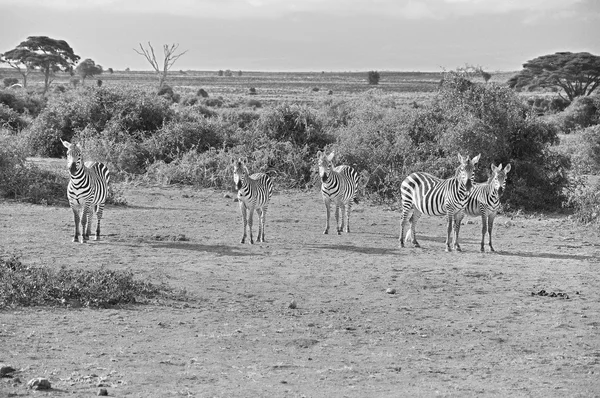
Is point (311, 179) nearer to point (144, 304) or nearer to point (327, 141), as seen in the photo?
point (327, 141)

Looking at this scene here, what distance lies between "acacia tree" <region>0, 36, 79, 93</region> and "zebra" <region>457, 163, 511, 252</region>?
53.0 m

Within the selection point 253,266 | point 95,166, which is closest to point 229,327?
point 253,266

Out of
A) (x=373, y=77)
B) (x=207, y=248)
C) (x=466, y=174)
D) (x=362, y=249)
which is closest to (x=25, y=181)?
(x=207, y=248)

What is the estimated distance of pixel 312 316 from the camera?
11.3 metres

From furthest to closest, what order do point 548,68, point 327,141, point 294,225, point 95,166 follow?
point 548,68 < point 327,141 < point 294,225 < point 95,166

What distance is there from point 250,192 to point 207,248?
1.34 meters

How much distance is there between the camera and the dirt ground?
8.70 meters

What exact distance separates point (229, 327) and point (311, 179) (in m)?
14.0

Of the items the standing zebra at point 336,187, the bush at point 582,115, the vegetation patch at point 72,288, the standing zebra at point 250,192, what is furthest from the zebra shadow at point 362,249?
the bush at point 582,115

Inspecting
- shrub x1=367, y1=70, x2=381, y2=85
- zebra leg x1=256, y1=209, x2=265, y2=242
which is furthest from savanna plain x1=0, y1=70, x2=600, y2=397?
shrub x1=367, y1=70, x2=381, y2=85

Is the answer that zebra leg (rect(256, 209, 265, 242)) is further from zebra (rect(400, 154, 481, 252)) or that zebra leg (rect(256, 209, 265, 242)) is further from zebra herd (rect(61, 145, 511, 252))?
zebra (rect(400, 154, 481, 252))

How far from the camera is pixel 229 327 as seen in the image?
10.7 m

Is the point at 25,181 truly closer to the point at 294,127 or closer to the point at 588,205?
the point at 294,127

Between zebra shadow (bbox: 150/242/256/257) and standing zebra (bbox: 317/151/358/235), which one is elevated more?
standing zebra (bbox: 317/151/358/235)
